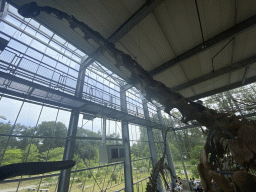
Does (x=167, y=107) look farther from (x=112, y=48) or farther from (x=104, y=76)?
(x=104, y=76)

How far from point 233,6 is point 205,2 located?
141 centimetres

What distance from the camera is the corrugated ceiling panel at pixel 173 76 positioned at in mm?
8970

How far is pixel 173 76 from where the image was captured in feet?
31.5

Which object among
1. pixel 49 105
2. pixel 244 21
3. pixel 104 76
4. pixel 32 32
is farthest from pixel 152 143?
pixel 32 32

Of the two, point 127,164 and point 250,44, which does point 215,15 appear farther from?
point 127,164

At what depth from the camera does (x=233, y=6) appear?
17.2ft

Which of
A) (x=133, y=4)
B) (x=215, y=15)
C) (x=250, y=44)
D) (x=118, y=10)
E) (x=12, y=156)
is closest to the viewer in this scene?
(x=12, y=156)

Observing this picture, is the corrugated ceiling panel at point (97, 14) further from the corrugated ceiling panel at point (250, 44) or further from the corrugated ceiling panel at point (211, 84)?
the corrugated ceiling panel at point (211, 84)

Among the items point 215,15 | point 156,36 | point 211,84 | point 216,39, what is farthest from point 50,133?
point 211,84

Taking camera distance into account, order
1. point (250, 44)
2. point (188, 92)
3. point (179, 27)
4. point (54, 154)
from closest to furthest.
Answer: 1. point (179, 27)
2. point (54, 154)
3. point (250, 44)
4. point (188, 92)

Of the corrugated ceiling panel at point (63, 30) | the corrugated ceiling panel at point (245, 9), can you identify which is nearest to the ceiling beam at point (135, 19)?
the corrugated ceiling panel at point (63, 30)

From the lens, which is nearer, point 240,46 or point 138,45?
point 138,45

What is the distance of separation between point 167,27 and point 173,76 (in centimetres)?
450

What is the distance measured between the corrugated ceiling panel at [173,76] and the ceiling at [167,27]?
0.66 m
